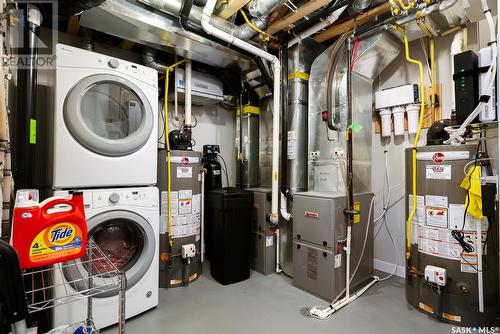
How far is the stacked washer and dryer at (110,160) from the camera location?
61.1 inches

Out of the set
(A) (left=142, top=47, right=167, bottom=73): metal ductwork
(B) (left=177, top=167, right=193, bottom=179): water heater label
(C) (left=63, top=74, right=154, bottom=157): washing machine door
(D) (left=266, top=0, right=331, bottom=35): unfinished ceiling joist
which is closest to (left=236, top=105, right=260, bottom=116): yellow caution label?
(D) (left=266, top=0, right=331, bottom=35): unfinished ceiling joist

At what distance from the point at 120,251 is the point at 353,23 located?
112 inches

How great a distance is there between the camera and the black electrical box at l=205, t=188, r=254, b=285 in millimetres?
2395

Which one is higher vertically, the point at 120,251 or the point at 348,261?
the point at 120,251

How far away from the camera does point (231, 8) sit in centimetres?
199

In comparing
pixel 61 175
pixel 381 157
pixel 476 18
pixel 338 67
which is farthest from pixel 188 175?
pixel 476 18

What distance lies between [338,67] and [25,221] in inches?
102

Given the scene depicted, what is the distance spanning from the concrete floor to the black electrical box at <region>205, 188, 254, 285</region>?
147 mm

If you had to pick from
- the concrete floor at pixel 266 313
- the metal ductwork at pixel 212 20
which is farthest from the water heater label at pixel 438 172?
the metal ductwork at pixel 212 20

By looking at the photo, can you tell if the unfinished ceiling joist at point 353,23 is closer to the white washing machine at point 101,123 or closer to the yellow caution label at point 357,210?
the yellow caution label at point 357,210

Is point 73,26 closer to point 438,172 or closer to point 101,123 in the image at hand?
point 101,123

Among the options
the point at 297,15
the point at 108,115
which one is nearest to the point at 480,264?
the point at 297,15

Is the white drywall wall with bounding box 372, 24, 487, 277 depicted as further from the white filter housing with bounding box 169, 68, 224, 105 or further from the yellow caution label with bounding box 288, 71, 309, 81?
the white filter housing with bounding box 169, 68, 224, 105

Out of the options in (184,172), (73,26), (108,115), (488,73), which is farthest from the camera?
(184,172)
